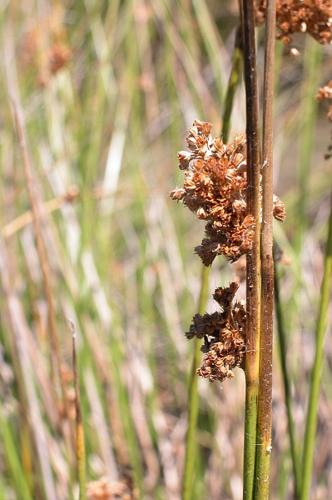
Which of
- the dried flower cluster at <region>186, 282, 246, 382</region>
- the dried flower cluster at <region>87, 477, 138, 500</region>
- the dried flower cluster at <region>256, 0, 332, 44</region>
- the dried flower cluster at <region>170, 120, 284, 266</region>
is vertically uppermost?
the dried flower cluster at <region>256, 0, 332, 44</region>

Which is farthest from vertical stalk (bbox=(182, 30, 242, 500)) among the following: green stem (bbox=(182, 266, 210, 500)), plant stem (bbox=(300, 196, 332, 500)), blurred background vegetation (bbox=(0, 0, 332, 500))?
blurred background vegetation (bbox=(0, 0, 332, 500))

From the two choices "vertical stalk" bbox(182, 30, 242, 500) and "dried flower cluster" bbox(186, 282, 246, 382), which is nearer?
"dried flower cluster" bbox(186, 282, 246, 382)

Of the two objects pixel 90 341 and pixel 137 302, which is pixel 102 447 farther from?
pixel 137 302

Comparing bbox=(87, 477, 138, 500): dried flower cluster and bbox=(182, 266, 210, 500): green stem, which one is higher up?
bbox=(182, 266, 210, 500): green stem

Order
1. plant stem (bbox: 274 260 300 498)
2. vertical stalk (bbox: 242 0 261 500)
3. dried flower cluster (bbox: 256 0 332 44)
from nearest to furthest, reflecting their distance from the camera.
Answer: vertical stalk (bbox: 242 0 261 500), dried flower cluster (bbox: 256 0 332 44), plant stem (bbox: 274 260 300 498)

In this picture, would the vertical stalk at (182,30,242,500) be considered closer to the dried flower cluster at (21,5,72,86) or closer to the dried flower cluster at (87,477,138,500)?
the dried flower cluster at (87,477,138,500)

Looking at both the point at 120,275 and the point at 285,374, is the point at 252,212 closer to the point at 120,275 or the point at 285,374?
the point at 285,374

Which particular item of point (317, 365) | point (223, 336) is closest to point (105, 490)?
point (317, 365)

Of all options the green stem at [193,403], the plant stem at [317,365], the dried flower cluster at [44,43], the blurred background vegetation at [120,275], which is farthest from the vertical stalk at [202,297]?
the dried flower cluster at [44,43]
